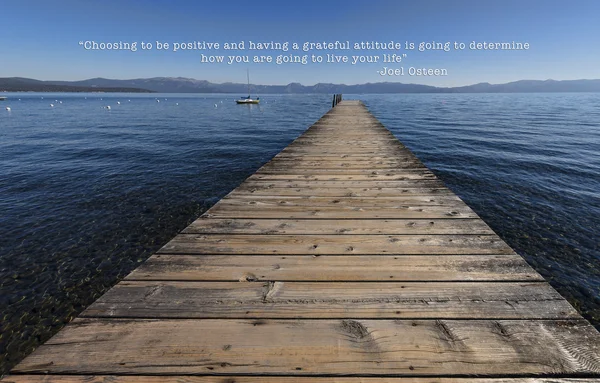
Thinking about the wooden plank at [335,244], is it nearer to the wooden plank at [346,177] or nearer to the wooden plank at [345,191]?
the wooden plank at [345,191]

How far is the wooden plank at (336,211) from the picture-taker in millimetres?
3488

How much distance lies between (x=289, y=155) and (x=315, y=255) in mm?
4688

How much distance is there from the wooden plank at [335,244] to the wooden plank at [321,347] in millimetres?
890

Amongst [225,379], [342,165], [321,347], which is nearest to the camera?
[225,379]

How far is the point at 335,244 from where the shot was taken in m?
2.84

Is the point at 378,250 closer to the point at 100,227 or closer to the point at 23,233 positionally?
the point at 100,227

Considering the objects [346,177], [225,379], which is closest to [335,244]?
[225,379]

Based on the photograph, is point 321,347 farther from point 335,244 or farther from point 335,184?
point 335,184

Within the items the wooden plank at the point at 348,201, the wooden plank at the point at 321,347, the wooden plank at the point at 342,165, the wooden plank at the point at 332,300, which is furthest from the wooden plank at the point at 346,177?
the wooden plank at the point at 321,347

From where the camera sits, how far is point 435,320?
1854mm

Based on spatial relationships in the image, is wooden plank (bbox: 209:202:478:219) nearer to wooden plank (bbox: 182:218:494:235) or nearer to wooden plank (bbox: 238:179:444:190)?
wooden plank (bbox: 182:218:494:235)

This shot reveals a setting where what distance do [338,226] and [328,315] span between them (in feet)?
4.63

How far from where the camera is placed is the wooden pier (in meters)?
1.54

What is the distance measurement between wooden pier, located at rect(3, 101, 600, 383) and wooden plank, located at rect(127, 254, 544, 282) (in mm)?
14
